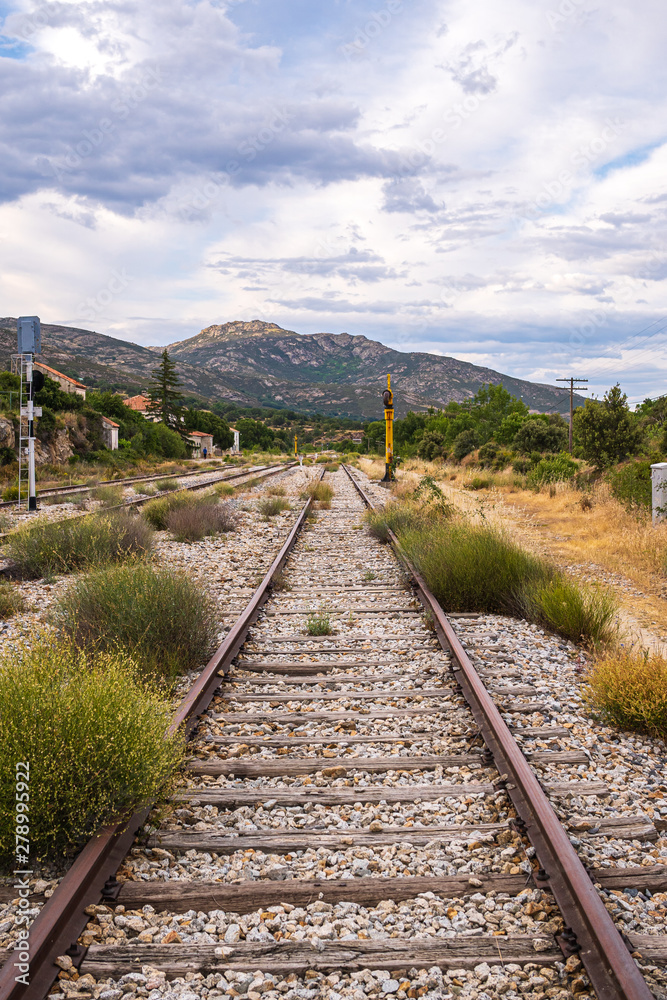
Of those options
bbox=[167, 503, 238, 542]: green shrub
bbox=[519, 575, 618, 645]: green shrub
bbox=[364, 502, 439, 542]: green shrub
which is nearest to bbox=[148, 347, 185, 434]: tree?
bbox=[167, 503, 238, 542]: green shrub

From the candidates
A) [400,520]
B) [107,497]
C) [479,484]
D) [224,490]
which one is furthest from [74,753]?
[479,484]

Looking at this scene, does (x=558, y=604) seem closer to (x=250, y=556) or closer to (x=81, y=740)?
(x=81, y=740)

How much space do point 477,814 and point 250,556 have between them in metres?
7.86

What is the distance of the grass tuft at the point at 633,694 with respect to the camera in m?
4.23

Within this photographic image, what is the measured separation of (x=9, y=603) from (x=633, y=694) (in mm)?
6231

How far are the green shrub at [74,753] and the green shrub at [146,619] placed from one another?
163 centimetres

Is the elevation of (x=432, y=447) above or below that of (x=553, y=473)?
above

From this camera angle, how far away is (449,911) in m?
2.62

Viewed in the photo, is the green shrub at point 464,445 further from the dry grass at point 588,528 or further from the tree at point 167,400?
the tree at point 167,400

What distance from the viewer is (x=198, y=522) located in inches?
515

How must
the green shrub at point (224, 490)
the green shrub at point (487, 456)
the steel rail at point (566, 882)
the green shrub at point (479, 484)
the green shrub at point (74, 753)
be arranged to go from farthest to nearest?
the green shrub at point (487, 456) → the green shrub at point (479, 484) → the green shrub at point (224, 490) → the green shrub at point (74, 753) → the steel rail at point (566, 882)

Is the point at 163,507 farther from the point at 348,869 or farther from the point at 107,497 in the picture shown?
the point at 348,869

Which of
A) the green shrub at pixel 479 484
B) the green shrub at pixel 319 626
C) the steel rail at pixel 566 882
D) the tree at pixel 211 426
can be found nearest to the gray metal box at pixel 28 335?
the green shrub at pixel 319 626

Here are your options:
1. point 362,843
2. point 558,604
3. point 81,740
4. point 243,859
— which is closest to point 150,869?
point 243,859
